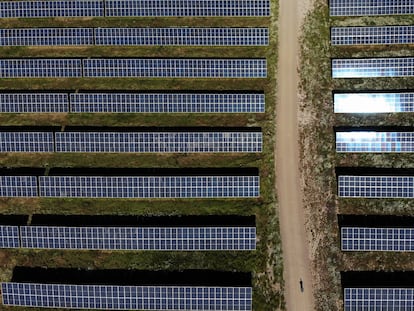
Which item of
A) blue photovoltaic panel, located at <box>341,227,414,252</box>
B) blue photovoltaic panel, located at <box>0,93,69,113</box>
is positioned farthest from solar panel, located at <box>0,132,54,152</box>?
blue photovoltaic panel, located at <box>341,227,414,252</box>

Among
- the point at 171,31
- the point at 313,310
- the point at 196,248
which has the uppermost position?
the point at 171,31

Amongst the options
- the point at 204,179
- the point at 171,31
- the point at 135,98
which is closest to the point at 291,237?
the point at 204,179

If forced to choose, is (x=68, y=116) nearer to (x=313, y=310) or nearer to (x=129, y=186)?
(x=129, y=186)

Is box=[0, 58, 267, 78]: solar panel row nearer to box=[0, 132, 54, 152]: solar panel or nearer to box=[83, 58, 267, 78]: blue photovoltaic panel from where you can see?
box=[83, 58, 267, 78]: blue photovoltaic panel

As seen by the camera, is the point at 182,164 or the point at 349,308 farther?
the point at 182,164

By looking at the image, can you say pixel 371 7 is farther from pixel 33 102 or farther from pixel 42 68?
pixel 33 102
